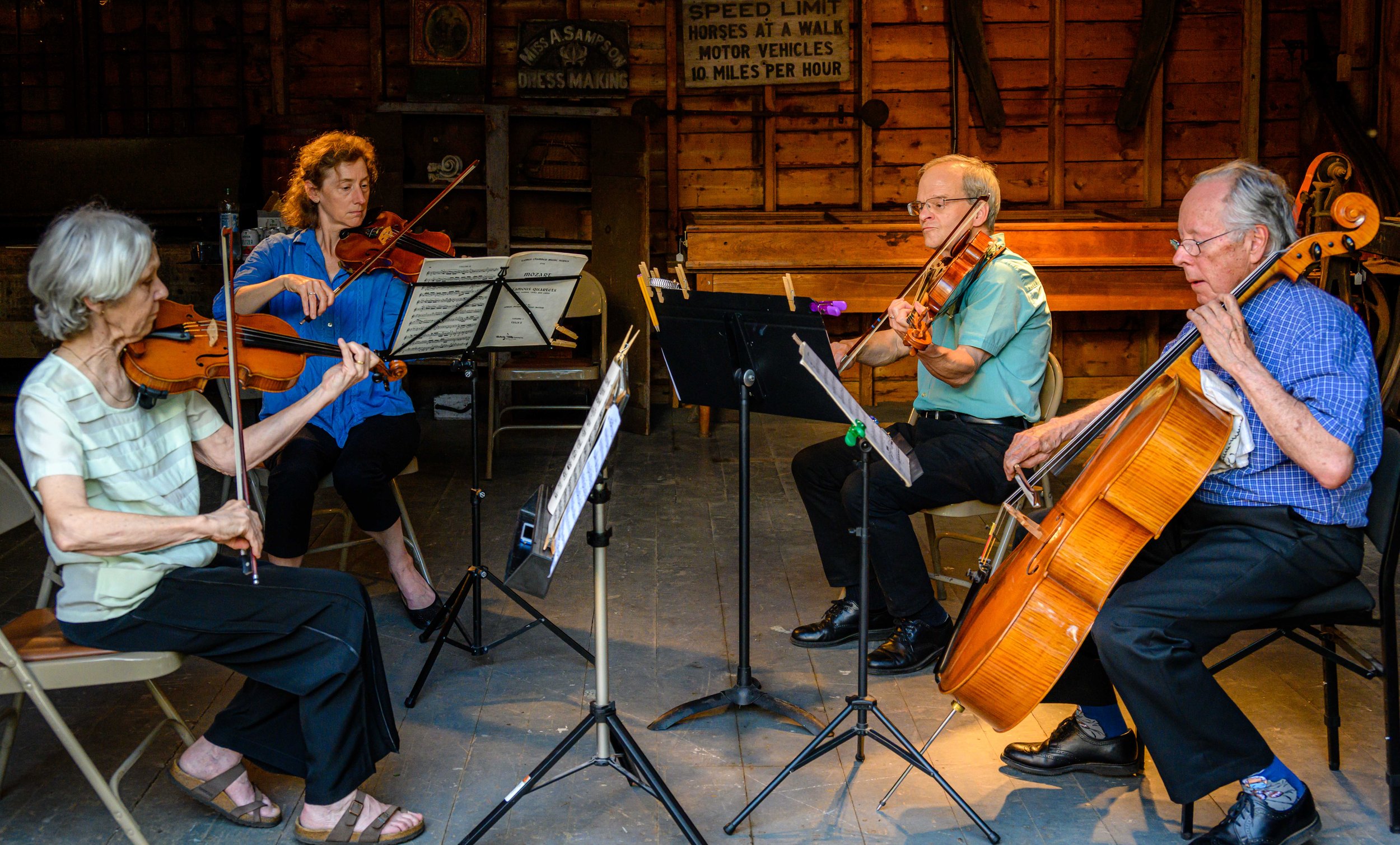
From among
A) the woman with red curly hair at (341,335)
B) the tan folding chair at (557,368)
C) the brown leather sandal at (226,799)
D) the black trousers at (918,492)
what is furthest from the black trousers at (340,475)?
the tan folding chair at (557,368)

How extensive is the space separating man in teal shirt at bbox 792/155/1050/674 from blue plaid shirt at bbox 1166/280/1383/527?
834mm

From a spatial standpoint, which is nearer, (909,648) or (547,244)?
(909,648)

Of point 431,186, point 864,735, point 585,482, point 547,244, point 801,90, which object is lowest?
point 864,735

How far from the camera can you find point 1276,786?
2.22m

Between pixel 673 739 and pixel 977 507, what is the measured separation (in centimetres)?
97

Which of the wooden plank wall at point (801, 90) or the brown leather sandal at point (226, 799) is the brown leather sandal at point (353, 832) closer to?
the brown leather sandal at point (226, 799)

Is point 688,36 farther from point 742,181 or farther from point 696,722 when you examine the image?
point 696,722

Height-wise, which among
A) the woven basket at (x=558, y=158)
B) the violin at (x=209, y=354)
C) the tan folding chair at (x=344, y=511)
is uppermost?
the woven basket at (x=558, y=158)

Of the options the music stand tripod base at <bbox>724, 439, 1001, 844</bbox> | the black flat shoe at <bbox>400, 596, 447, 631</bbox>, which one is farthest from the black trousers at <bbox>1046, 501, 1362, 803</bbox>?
the black flat shoe at <bbox>400, 596, 447, 631</bbox>

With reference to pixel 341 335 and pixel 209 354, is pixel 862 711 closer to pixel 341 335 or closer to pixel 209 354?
pixel 209 354

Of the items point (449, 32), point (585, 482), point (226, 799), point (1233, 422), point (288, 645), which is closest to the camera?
point (585, 482)

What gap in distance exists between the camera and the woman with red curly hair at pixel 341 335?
3.26m

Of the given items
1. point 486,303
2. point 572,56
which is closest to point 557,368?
point 572,56

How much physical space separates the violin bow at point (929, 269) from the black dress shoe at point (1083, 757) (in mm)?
973
